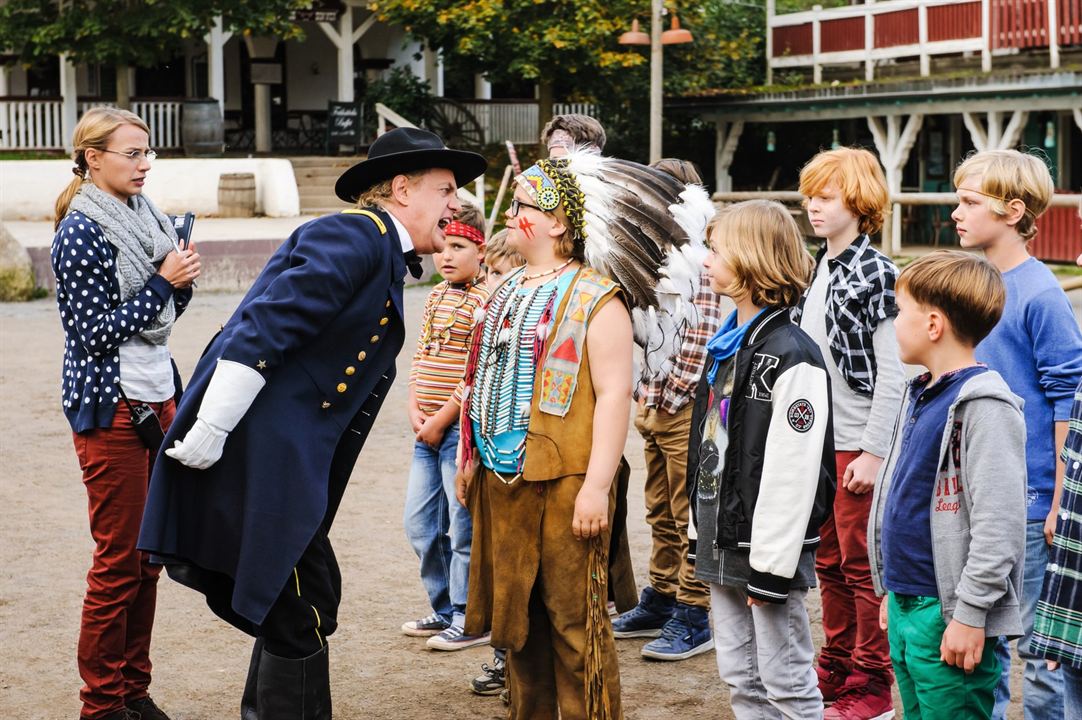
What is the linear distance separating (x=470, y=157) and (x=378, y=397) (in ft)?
2.61

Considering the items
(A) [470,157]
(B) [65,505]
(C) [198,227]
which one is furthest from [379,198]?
(C) [198,227]

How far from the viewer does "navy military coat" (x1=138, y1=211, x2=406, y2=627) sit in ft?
12.1

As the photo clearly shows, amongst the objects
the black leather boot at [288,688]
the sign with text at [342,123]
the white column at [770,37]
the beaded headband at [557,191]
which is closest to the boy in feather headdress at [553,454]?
the beaded headband at [557,191]

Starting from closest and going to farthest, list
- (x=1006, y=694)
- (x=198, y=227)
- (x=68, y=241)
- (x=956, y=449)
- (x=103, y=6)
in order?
(x=956, y=449) → (x=1006, y=694) → (x=68, y=241) → (x=198, y=227) → (x=103, y=6)

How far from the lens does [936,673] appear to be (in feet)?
11.4

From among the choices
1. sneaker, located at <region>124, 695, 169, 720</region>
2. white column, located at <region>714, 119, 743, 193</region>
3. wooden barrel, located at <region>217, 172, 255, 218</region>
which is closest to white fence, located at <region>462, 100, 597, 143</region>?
white column, located at <region>714, 119, 743, 193</region>

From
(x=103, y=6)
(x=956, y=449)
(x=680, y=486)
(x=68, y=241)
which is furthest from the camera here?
(x=103, y=6)

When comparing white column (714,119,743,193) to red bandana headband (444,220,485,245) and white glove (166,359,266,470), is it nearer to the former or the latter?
red bandana headband (444,220,485,245)

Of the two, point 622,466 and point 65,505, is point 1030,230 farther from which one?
point 65,505

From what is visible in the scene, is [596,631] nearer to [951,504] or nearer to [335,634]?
[951,504]

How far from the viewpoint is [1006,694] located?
4.05 m

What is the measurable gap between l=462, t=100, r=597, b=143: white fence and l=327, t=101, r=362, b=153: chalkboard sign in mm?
3068

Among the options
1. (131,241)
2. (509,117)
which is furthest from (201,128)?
(131,241)

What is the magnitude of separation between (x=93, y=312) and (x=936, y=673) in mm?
2793
